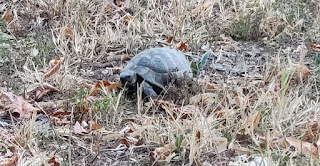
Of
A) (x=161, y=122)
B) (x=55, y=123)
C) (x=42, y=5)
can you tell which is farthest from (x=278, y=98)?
(x=42, y=5)

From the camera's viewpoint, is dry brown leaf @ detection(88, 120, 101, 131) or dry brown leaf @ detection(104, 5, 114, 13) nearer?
dry brown leaf @ detection(88, 120, 101, 131)

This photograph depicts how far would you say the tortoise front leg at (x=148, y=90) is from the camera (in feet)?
13.3

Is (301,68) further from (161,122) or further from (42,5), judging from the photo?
(42,5)

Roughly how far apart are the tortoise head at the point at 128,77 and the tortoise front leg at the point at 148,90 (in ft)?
0.34

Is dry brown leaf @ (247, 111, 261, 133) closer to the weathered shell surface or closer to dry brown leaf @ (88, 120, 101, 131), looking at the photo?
the weathered shell surface

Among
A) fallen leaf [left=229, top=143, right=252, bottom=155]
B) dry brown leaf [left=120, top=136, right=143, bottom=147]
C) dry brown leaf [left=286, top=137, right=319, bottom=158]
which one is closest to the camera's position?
dry brown leaf [left=286, top=137, right=319, bottom=158]

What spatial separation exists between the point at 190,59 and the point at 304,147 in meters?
2.04

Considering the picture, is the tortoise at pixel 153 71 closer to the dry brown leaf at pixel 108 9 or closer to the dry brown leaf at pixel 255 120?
the dry brown leaf at pixel 255 120

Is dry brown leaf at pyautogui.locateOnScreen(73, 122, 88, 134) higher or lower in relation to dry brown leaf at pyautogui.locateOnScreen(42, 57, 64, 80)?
lower

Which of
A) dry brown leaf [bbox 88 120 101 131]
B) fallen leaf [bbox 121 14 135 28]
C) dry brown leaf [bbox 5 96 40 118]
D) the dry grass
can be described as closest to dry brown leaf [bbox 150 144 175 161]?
the dry grass

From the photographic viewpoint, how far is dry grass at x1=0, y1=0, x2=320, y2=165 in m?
3.33

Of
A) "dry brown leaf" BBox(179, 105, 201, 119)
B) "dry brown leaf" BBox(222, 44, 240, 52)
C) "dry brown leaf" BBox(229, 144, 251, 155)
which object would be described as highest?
"dry brown leaf" BBox(222, 44, 240, 52)

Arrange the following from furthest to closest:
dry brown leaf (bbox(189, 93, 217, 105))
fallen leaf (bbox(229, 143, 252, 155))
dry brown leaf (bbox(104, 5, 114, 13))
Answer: dry brown leaf (bbox(104, 5, 114, 13)) < dry brown leaf (bbox(189, 93, 217, 105)) < fallen leaf (bbox(229, 143, 252, 155))

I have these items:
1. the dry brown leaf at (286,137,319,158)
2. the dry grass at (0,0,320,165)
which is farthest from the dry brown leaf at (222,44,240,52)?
the dry brown leaf at (286,137,319,158)
